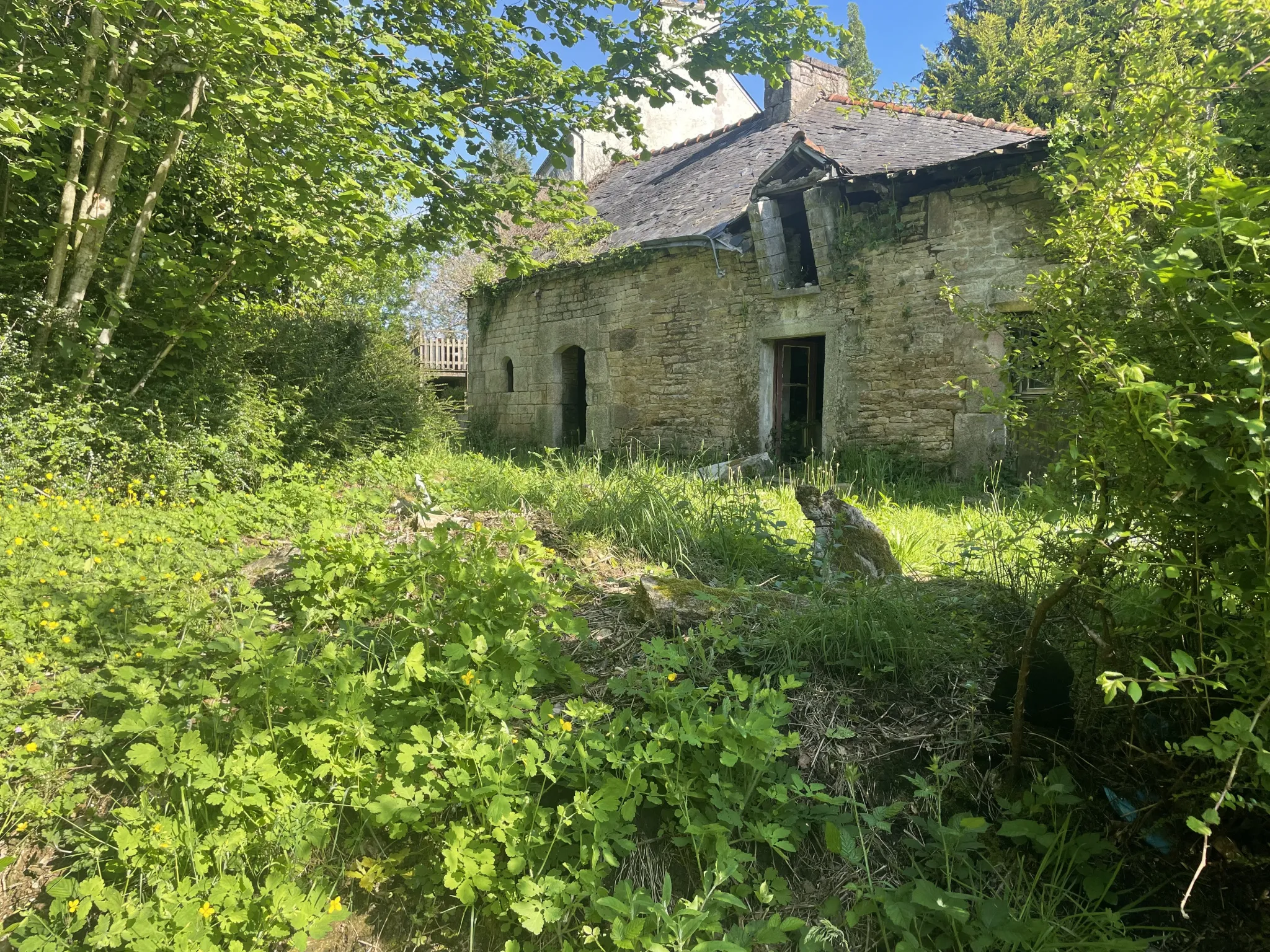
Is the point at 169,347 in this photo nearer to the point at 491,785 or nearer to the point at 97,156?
the point at 97,156

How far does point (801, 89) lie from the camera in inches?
471

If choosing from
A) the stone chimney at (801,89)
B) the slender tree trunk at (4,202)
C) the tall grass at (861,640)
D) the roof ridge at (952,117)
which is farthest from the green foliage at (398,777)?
the stone chimney at (801,89)

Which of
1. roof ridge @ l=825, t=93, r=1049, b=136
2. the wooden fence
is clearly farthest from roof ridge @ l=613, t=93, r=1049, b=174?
the wooden fence

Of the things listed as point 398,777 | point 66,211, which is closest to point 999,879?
point 398,777

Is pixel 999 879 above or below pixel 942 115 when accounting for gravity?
below

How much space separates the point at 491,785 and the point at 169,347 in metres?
6.23

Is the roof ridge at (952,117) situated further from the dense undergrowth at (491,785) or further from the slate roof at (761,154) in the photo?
the dense undergrowth at (491,785)

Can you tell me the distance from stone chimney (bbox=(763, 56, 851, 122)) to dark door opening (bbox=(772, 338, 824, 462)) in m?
4.85

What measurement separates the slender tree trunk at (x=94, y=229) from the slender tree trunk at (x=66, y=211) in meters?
0.09

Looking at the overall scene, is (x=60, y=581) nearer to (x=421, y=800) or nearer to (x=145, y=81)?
(x=421, y=800)

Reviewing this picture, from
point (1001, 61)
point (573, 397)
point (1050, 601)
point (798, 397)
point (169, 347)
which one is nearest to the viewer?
point (1050, 601)

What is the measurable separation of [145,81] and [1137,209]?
6300 millimetres

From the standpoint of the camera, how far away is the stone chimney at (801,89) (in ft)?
39.0

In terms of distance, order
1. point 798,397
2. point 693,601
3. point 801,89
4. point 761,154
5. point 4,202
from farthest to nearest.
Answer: point 801,89 → point 761,154 → point 798,397 → point 4,202 → point 693,601
